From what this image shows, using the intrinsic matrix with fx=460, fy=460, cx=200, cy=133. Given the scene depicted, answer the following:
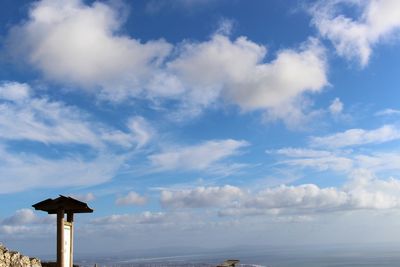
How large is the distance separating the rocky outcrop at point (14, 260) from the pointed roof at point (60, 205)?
8.34 feet

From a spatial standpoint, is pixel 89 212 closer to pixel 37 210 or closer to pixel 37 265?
pixel 37 210

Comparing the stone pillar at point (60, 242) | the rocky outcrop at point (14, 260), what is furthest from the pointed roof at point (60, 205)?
the rocky outcrop at point (14, 260)

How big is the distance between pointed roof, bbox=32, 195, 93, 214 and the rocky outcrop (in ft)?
8.34

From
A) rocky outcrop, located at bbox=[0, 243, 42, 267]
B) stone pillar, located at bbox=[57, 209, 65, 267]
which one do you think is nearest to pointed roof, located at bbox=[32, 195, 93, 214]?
stone pillar, located at bbox=[57, 209, 65, 267]

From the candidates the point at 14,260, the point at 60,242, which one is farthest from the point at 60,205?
the point at 14,260

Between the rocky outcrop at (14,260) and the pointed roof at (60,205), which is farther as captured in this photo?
the rocky outcrop at (14,260)

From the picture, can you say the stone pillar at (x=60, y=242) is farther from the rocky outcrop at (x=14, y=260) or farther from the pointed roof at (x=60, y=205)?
the rocky outcrop at (x=14, y=260)

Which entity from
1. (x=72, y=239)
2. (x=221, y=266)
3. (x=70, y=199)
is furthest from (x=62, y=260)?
(x=221, y=266)

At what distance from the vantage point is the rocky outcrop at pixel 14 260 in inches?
728

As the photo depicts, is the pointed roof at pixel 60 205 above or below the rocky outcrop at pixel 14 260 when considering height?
above

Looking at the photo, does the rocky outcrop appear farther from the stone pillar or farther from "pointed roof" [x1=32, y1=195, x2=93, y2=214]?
"pointed roof" [x1=32, y1=195, x2=93, y2=214]

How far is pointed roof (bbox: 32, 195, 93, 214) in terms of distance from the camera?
59.1ft

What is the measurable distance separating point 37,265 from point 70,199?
3.95 meters

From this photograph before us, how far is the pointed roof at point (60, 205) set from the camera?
1802 cm
